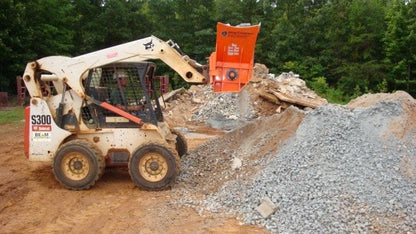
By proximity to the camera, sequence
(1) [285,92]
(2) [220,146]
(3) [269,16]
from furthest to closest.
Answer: (3) [269,16] → (1) [285,92] → (2) [220,146]

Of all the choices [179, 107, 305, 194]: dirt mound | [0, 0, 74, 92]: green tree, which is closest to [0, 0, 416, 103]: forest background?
[0, 0, 74, 92]: green tree

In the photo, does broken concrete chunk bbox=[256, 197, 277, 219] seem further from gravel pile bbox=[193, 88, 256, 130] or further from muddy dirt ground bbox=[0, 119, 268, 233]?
gravel pile bbox=[193, 88, 256, 130]

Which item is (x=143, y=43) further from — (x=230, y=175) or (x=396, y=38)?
(x=396, y=38)

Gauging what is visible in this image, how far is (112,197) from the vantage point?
6.78 m

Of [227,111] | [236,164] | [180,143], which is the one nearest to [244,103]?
[227,111]

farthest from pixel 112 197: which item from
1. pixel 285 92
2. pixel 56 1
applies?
pixel 56 1

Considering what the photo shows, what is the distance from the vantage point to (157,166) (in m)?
6.90

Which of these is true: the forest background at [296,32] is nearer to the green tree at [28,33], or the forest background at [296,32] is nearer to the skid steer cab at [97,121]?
the green tree at [28,33]

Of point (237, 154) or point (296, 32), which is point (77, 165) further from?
point (296, 32)

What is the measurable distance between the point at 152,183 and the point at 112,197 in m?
0.70

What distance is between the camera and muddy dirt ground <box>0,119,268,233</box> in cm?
554

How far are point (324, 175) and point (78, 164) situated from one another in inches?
162

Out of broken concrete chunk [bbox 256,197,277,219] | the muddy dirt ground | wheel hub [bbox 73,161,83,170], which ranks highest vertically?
wheel hub [bbox 73,161,83,170]

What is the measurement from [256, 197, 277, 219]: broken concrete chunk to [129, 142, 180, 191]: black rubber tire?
5.62 ft
